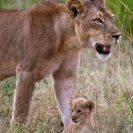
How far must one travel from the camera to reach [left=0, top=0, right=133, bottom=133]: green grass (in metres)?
6.27

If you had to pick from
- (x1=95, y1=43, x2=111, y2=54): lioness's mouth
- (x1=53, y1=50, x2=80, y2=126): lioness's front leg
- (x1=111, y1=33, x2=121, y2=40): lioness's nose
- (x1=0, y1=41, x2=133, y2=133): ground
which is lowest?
(x1=0, y1=41, x2=133, y2=133): ground

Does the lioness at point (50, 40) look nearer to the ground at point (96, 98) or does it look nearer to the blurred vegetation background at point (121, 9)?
the ground at point (96, 98)

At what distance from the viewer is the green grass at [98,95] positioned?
6.27m

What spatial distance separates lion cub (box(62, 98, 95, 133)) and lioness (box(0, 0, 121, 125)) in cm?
57

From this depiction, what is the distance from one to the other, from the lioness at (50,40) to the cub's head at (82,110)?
1.87 ft

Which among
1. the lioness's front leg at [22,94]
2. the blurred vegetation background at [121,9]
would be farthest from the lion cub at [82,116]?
the blurred vegetation background at [121,9]

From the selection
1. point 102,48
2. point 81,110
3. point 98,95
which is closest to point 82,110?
point 81,110

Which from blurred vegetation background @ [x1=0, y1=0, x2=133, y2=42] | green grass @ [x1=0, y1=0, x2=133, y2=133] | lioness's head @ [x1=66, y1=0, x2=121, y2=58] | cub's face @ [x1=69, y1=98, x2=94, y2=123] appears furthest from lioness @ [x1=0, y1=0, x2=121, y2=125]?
blurred vegetation background @ [x1=0, y1=0, x2=133, y2=42]

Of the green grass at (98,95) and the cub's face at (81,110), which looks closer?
the cub's face at (81,110)

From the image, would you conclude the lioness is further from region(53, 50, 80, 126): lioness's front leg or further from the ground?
the ground

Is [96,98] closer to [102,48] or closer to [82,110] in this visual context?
[102,48]

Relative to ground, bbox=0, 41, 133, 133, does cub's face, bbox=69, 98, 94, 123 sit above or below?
above

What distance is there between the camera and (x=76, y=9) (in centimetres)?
625

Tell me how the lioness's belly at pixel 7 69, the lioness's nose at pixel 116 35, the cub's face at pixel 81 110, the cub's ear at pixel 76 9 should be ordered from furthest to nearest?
the lioness's belly at pixel 7 69, the cub's ear at pixel 76 9, the lioness's nose at pixel 116 35, the cub's face at pixel 81 110
